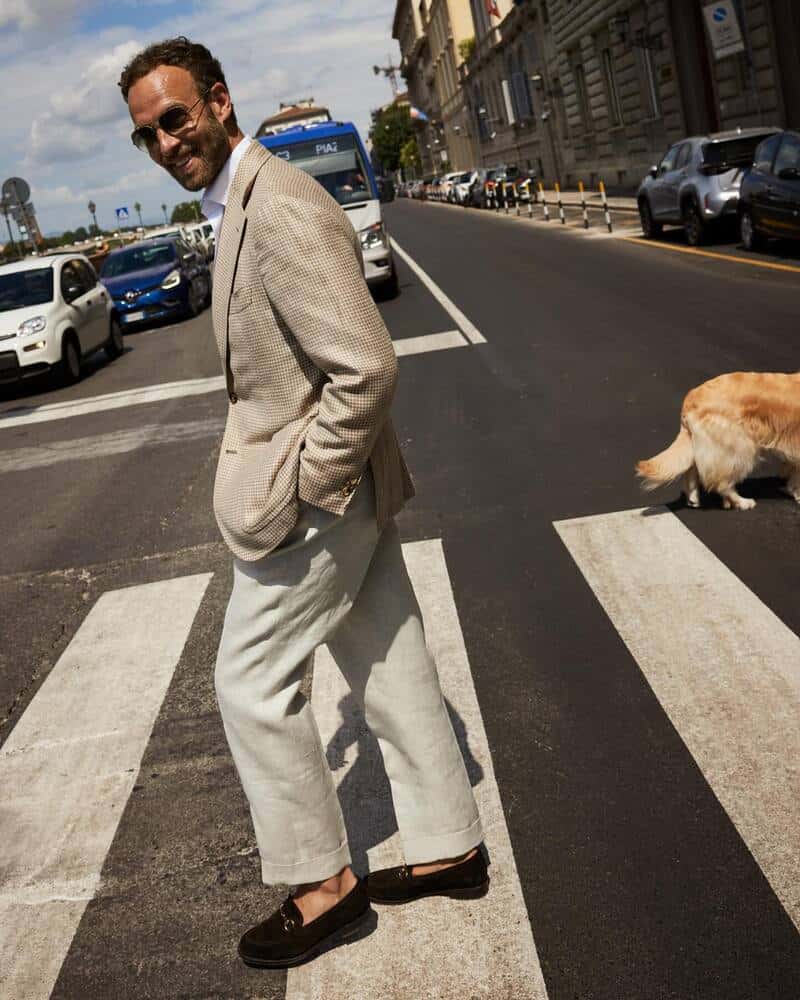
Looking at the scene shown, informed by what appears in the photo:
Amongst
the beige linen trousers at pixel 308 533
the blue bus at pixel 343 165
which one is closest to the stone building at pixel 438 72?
the blue bus at pixel 343 165

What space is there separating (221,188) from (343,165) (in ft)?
65.1

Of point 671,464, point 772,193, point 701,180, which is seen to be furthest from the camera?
point 701,180

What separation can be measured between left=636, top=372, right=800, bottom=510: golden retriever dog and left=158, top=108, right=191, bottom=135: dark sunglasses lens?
394 centimetres

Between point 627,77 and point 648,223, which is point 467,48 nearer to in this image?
point 627,77

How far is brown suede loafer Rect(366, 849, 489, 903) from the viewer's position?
3.17m

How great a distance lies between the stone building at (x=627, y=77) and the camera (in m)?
30.1

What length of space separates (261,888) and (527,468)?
4.75 metres

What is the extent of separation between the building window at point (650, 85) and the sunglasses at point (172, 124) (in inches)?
1607

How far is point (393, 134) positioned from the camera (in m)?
149

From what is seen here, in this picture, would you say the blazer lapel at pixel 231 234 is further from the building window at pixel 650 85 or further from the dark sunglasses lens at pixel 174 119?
the building window at pixel 650 85

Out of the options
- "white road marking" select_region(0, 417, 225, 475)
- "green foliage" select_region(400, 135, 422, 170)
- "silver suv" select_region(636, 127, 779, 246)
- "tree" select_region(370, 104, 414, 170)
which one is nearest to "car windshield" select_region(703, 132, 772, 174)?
"silver suv" select_region(636, 127, 779, 246)

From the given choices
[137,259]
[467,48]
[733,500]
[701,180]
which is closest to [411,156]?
[467,48]

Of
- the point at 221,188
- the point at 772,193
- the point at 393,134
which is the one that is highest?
the point at 393,134

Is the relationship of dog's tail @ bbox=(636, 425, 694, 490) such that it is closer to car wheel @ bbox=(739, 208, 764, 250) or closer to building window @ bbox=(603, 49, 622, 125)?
car wheel @ bbox=(739, 208, 764, 250)
